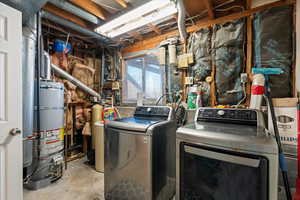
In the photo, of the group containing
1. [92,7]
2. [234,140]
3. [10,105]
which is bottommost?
[234,140]

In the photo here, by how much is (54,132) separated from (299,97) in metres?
3.13

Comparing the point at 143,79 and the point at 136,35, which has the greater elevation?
the point at 136,35

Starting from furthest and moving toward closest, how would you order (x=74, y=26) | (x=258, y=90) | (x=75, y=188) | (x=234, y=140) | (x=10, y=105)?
(x=74, y=26)
(x=75, y=188)
(x=258, y=90)
(x=10, y=105)
(x=234, y=140)

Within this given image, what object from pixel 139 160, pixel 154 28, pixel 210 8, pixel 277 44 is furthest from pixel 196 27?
pixel 139 160

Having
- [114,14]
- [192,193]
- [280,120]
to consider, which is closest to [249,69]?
[280,120]

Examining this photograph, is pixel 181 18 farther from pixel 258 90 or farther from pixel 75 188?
pixel 75 188

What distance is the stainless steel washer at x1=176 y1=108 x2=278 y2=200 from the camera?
841 millimetres

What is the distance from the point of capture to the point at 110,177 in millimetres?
1595

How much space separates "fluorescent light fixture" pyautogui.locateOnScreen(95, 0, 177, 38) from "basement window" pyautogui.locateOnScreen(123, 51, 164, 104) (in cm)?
72

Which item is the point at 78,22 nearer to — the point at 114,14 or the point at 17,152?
the point at 114,14

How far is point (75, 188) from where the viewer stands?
1977 mm

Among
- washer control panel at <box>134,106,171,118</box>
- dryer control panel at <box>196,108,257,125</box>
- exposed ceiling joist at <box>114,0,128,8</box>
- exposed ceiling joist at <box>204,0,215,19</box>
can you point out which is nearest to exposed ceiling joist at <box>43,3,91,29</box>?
exposed ceiling joist at <box>114,0,128,8</box>

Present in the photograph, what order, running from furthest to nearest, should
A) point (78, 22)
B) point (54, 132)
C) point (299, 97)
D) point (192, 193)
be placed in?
1. point (78, 22)
2. point (54, 132)
3. point (299, 97)
4. point (192, 193)

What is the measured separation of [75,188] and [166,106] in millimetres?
1721
